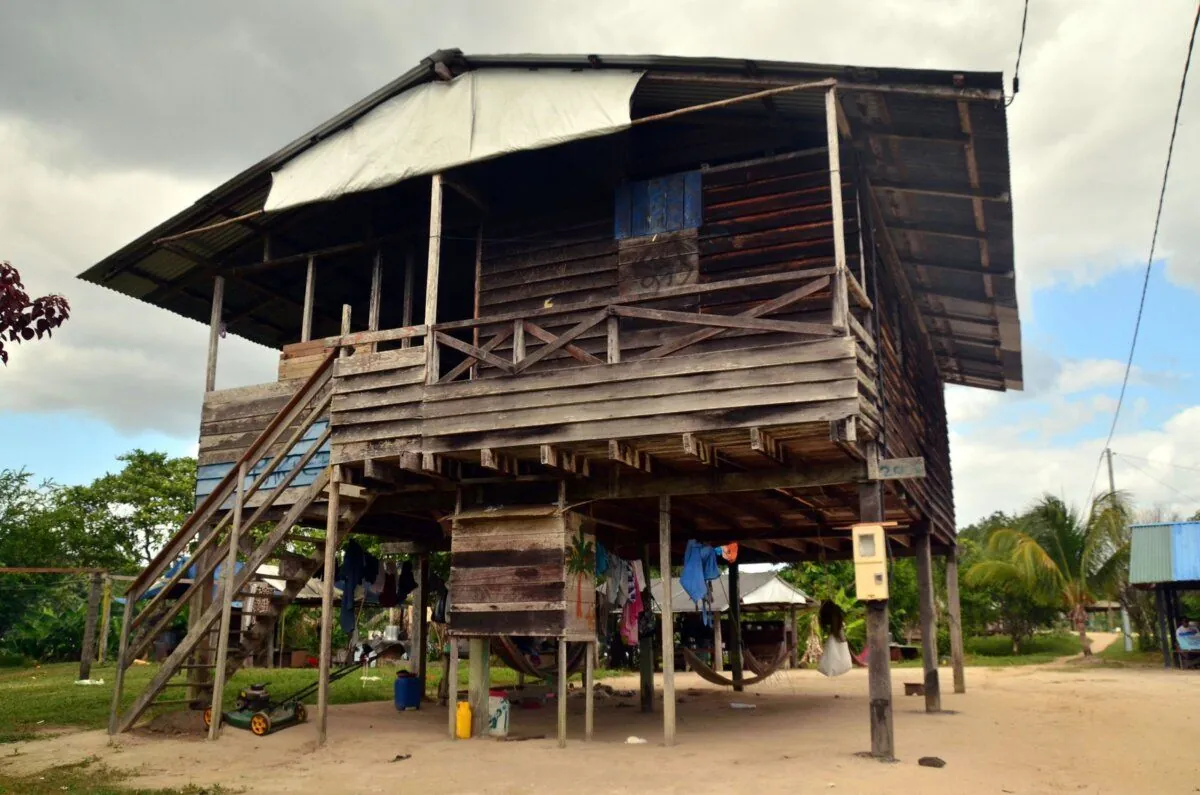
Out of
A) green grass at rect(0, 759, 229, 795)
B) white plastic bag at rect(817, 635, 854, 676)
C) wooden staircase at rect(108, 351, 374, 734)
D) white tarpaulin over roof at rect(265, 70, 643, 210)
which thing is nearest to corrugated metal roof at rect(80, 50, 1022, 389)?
white tarpaulin over roof at rect(265, 70, 643, 210)

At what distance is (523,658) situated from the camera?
11.1 m

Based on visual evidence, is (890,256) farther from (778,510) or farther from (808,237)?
(778,510)

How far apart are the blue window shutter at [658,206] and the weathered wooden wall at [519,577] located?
3378 millimetres

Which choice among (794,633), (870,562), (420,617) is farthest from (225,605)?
(794,633)

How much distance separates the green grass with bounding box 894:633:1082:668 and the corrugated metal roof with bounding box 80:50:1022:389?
16.9 metres

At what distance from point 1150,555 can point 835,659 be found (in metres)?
17.4

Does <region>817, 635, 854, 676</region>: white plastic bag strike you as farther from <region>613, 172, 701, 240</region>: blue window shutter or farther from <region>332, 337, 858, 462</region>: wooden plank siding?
<region>613, 172, 701, 240</region>: blue window shutter

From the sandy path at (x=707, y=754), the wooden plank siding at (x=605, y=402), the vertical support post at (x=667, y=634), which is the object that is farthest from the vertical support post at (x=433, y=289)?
the sandy path at (x=707, y=754)

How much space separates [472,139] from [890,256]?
17.7ft

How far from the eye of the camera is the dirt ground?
7.78m

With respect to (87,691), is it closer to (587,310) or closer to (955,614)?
(587,310)

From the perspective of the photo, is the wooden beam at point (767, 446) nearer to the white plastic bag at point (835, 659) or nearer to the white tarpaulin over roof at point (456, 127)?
the white tarpaulin over roof at point (456, 127)

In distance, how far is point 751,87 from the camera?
930 cm

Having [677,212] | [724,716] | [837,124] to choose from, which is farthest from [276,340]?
[837,124]
